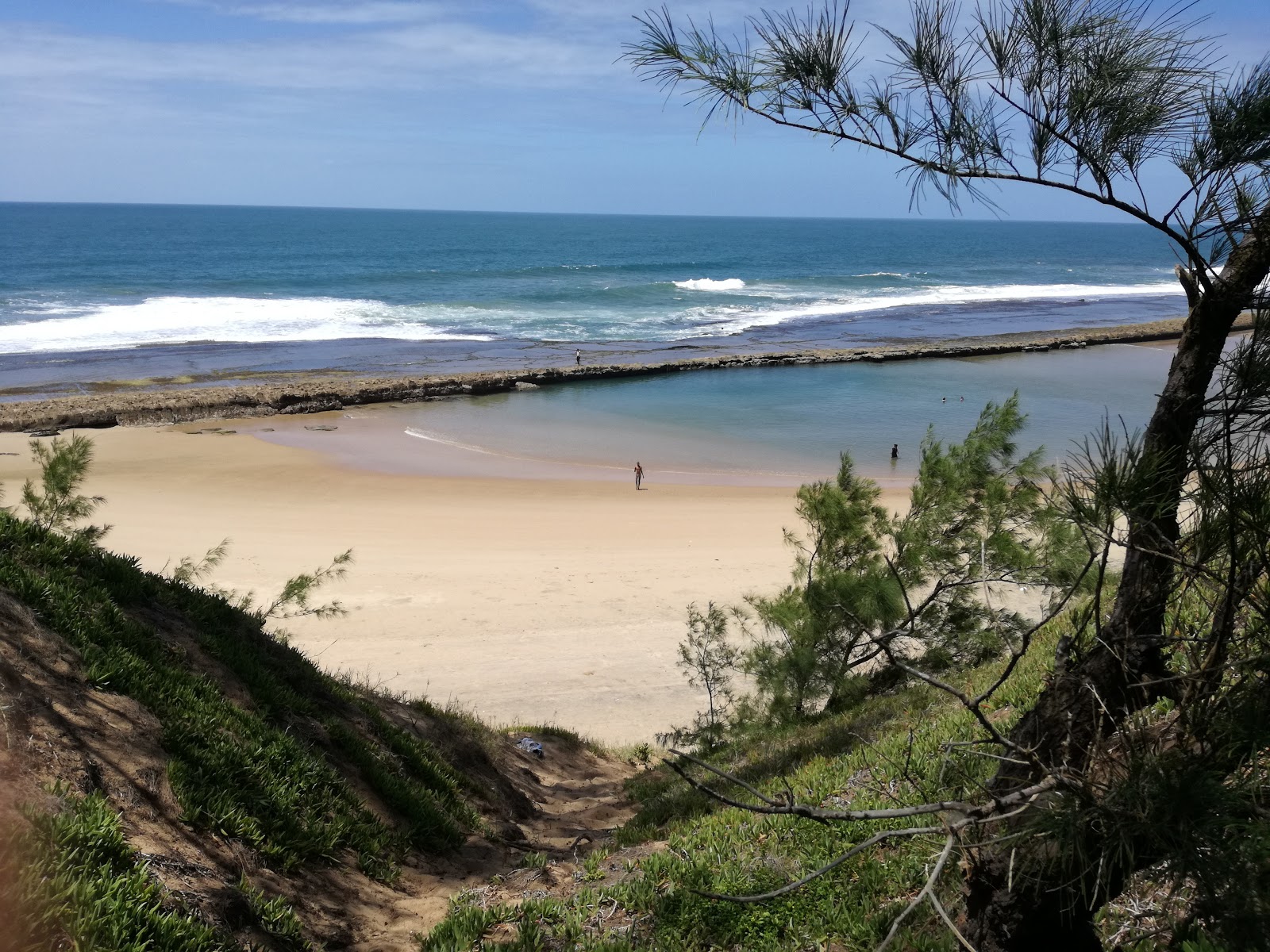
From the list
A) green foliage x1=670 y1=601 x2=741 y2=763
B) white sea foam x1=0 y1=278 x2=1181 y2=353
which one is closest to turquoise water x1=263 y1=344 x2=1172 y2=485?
white sea foam x1=0 y1=278 x2=1181 y2=353

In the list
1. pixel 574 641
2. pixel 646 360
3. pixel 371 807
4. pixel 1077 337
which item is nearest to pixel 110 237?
pixel 646 360

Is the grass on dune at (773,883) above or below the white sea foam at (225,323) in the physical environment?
below

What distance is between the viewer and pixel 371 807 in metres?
6.24

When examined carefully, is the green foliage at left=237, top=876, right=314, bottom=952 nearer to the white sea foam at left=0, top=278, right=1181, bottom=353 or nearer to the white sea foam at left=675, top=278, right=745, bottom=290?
the white sea foam at left=0, top=278, right=1181, bottom=353

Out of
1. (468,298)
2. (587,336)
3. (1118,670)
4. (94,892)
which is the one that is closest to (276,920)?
(94,892)

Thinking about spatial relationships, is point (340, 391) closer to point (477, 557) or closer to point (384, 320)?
point (477, 557)

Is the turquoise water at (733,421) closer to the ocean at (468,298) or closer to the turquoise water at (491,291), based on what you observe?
the ocean at (468,298)

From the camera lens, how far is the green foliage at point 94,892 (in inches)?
134

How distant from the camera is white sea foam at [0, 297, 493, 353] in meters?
46.0

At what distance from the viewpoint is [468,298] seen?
6738 cm

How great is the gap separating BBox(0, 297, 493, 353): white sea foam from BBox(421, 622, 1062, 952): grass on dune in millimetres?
46025

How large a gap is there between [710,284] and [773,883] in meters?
77.9

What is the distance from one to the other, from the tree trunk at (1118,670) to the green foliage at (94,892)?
3010 millimetres

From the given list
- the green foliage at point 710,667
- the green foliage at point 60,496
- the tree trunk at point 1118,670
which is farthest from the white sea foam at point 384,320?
the tree trunk at point 1118,670
